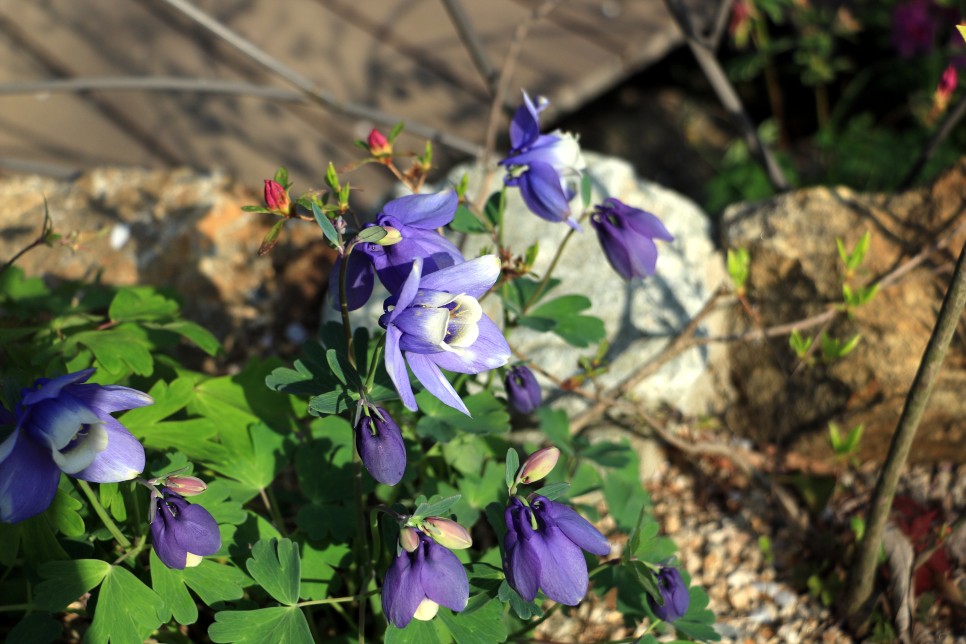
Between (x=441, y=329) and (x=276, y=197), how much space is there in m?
0.40

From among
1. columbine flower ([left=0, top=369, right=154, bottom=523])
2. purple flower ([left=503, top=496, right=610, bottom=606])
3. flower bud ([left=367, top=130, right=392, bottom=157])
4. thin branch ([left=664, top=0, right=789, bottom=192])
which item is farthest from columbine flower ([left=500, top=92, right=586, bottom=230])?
thin branch ([left=664, top=0, right=789, bottom=192])

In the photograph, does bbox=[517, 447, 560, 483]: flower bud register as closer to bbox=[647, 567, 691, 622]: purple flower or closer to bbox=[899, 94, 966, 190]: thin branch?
bbox=[647, 567, 691, 622]: purple flower

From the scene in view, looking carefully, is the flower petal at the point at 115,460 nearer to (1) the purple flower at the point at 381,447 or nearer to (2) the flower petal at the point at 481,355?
(1) the purple flower at the point at 381,447

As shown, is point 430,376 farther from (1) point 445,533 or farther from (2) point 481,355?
(1) point 445,533

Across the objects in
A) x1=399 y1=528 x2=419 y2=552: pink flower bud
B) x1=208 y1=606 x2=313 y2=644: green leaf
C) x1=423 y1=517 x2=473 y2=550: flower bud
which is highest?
x1=423 y1=517 x2=473 y2=550: flower bud

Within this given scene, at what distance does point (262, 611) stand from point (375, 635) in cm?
46

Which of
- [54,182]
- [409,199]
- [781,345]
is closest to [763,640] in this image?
[781,345]

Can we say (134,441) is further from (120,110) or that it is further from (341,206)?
(120,110)

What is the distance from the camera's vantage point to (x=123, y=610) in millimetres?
1472

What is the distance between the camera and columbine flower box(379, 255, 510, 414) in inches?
47.5

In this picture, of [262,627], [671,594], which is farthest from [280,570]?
[671,594]

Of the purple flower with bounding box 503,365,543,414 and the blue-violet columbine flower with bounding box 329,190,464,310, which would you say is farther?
the purple flower with bounding box 503,365,543,414

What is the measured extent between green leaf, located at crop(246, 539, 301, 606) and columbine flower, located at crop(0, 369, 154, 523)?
1.00 feet

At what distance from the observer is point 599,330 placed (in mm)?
1913
